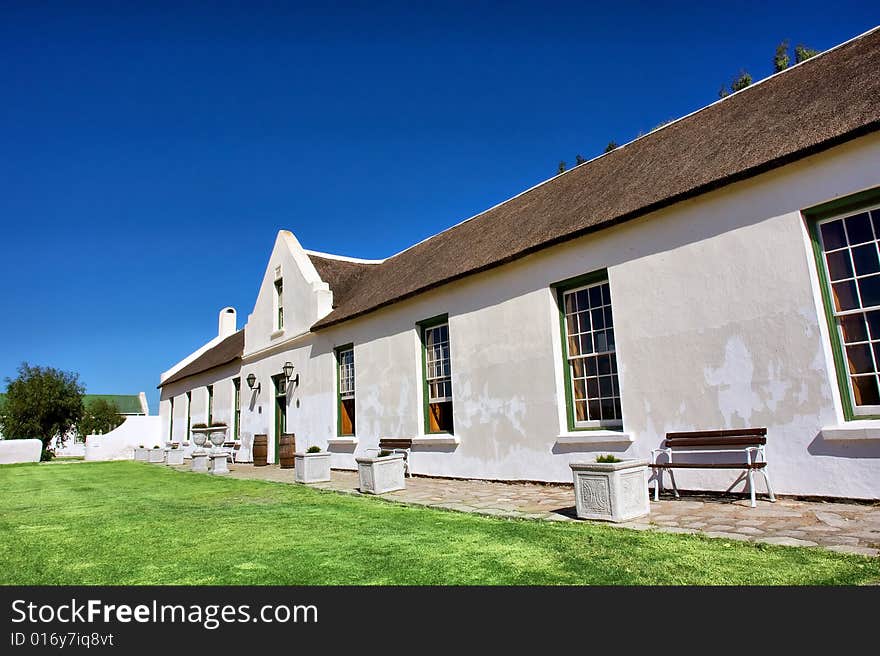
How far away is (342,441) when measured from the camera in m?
17.1

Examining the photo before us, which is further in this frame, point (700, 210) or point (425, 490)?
point (425, 490)

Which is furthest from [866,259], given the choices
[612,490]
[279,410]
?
[279,410]

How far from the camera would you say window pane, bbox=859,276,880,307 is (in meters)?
7.26

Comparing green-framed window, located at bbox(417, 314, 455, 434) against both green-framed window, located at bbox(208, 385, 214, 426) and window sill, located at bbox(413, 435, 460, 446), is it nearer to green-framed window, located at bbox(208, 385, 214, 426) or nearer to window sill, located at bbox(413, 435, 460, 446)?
window sill, located at bbox(413, 435, 460, 446)

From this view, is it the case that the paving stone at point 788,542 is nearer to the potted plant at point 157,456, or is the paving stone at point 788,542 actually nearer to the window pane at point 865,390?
the window pane at point 865,390

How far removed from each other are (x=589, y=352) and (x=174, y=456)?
18774 mm

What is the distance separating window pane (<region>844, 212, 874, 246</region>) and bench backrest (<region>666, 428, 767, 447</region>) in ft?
8.89

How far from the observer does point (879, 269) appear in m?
7.25

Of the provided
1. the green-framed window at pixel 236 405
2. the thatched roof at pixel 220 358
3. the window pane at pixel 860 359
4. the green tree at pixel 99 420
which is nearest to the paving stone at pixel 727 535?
the window pane at pixel 860 359

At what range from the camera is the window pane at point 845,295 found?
7469 millimetres
